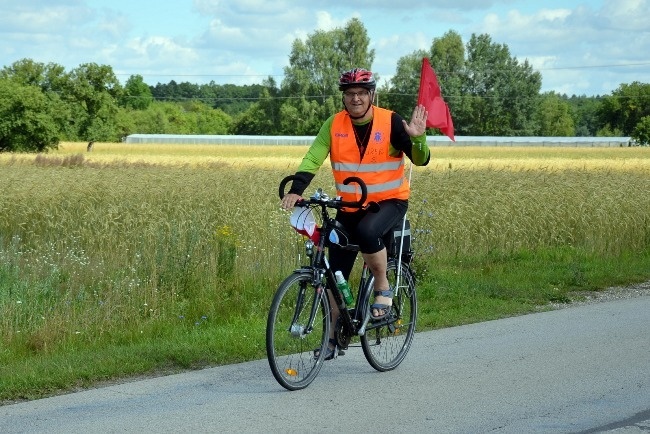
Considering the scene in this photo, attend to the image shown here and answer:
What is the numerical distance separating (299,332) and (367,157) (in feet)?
4.45

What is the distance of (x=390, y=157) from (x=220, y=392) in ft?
6.81

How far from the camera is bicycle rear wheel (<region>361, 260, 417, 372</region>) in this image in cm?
812

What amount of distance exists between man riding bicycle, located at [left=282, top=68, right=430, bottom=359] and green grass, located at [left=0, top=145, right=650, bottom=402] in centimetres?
160

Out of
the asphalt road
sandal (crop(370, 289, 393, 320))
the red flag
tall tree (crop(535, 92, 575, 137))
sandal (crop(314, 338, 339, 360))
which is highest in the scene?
the red flag

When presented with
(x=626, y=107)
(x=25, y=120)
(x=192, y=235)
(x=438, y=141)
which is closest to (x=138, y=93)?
(x=626, y=107)

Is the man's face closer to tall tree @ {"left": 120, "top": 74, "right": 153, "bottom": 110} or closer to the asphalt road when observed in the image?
the asphalt road

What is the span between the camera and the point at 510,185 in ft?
70.0

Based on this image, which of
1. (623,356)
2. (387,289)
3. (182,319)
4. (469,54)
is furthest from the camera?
(469,54)

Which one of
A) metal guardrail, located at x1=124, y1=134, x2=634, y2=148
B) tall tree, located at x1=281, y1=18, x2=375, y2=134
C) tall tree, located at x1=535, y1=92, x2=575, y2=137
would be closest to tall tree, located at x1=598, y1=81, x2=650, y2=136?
tall tree, located at x1=535, y1=92, x2=575, y2=137

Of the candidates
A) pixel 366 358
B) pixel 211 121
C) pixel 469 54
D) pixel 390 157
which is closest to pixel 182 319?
pixel 366 358

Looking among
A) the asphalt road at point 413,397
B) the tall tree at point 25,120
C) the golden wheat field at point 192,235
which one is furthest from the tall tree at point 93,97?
the asphalt road at point 413,397

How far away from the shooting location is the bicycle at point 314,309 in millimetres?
7332

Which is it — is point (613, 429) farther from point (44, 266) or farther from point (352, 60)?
point (352, 60)

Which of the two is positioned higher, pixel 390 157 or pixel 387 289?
pixel 390 157
